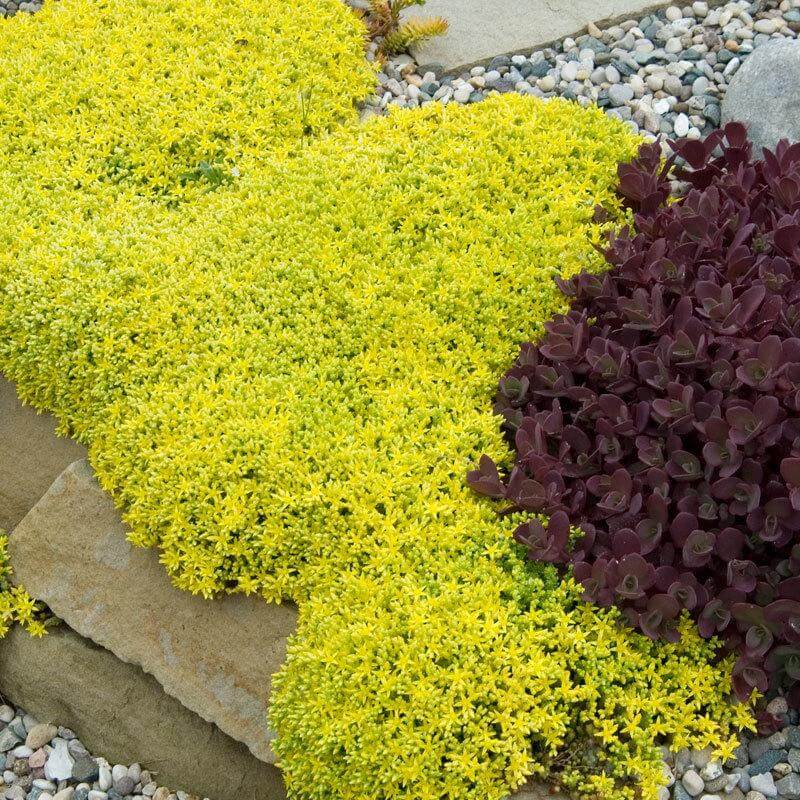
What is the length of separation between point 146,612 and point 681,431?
2.29 m

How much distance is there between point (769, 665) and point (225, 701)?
204 centimetres

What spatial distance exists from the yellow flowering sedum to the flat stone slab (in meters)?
0.90

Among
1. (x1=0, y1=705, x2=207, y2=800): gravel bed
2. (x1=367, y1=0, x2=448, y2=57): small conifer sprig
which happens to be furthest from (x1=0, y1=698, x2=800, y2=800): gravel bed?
(x1=367, y1=0, x2=448, y2=57): small conifer sprig

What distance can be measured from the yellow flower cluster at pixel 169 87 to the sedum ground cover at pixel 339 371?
0.02 meters

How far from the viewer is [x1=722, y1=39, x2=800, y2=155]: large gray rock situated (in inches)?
194

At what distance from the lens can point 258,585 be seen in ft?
12.1

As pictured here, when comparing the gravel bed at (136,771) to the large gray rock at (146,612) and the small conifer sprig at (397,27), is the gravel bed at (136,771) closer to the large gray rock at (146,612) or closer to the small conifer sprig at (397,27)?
the large gray rock at (146,612)

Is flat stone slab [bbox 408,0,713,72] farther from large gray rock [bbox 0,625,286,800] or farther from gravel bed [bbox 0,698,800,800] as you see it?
gravel bed [bbox 0,698,800,800]

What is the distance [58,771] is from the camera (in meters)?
3.96

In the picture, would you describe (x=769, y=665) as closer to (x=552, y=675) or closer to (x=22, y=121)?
(x=552, y=675)

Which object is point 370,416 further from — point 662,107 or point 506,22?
point 506,22

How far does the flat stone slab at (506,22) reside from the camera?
224 inches

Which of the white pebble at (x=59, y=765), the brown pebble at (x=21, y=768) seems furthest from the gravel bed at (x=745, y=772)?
the brown pebble at (x=21, y=768)

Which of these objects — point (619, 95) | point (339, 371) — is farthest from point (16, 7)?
point (339, 371)
